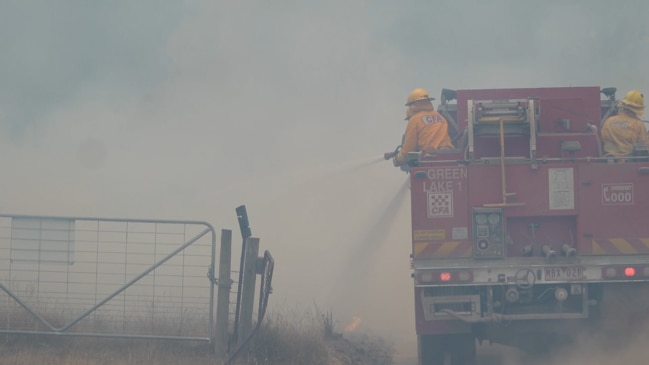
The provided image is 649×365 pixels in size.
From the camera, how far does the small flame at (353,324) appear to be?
13.3 m

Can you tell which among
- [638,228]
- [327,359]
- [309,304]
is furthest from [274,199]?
[638,228]

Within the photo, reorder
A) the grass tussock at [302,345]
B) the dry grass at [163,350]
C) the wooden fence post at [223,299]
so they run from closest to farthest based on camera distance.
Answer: the dry grass at [163,350] < the wooden fence post at [223,299] < the grass tussock at [302,345]

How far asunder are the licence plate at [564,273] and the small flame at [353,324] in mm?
5000

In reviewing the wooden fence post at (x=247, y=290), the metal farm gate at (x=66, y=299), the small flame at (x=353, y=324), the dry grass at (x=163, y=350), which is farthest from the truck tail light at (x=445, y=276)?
the small flame at (x=353, y=324)

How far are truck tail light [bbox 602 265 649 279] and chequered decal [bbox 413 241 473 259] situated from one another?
4.47 ft

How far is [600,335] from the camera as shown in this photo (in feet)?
30.4

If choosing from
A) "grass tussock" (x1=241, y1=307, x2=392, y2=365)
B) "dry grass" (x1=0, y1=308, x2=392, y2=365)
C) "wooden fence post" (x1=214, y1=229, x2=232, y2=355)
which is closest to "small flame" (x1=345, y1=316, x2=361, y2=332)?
"grass tussock" (x1=241, y1=307, x2=392, y2=365)

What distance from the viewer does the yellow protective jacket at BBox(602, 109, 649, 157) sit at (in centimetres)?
1009

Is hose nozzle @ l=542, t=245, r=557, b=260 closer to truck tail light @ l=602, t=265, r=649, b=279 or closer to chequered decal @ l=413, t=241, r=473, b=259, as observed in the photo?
truck tail light @ l=602, t=265, r=649, b=279

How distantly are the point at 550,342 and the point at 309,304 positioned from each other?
16.7 feet

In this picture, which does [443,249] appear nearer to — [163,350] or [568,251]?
[568,251]

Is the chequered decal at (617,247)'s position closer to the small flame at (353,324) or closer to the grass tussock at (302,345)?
the grass tussock at (302,345)

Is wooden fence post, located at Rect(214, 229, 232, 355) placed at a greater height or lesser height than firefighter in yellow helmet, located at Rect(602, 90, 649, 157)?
lesser

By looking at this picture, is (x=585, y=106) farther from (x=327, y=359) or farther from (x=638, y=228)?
(x=327, y=359)
